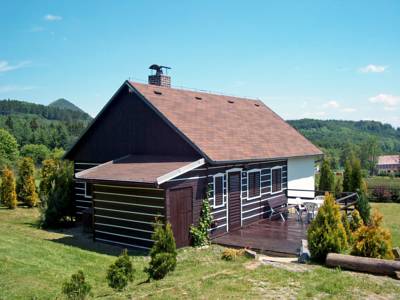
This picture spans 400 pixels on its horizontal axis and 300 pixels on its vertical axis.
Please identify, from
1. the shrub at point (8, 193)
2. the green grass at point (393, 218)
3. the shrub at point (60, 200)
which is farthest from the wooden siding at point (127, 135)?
the green grass at point (393, 218)

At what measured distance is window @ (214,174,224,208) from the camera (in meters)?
14.0

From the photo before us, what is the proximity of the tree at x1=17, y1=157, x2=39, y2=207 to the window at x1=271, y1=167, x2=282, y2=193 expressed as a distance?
46.4 feet

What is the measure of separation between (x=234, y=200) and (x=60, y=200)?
785 cm

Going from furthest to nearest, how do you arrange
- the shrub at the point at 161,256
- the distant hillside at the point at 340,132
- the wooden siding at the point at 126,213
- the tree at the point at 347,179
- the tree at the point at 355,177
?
the distant hillside at the point at 340,132, the tree at the point at 347,179, the tree at the point at 355,177, the wooden siding at the point at 126,213, the shrub at the point at 161,256

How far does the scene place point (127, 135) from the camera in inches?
627

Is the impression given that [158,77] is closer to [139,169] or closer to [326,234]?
[139,169]

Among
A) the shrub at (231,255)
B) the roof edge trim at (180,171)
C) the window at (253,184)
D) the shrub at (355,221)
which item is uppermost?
the roof edge trim at (180,171)

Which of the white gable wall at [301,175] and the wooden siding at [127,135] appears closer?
the wooden siding at [127,135]

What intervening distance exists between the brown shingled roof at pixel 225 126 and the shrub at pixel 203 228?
176 centimetres

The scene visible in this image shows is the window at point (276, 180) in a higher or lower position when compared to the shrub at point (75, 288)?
higher

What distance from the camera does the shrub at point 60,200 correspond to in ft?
54.4

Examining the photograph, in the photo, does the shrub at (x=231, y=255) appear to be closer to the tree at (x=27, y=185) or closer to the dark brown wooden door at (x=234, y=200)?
the dark brown wooden door at (x=234, y=200)

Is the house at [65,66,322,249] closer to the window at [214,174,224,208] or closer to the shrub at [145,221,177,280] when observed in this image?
the window at [214,174,224,208]

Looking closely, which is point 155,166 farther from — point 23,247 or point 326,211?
point 326,211
